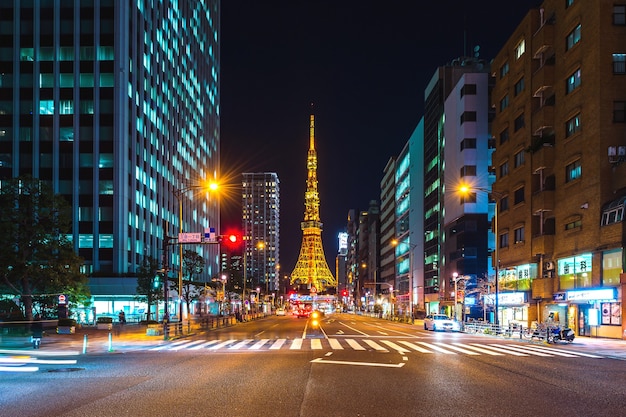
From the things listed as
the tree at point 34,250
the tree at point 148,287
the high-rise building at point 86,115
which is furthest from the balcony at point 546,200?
the high-rise building at point 86,115

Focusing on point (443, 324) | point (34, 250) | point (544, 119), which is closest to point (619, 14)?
point (544, 119)

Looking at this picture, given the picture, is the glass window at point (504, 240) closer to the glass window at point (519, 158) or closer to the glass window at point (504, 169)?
the glass window at point (504, 169)

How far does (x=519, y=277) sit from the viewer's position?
5791cm

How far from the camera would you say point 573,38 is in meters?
48.6

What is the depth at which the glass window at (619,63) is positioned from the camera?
43625 mm

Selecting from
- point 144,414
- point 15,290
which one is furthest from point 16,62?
point 144,414

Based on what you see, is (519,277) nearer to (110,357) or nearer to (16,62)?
(110,357)

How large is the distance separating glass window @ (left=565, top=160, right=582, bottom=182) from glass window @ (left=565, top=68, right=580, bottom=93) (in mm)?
5815

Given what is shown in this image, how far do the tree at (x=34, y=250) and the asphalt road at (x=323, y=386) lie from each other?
80.9 ft

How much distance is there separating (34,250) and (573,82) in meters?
45.1

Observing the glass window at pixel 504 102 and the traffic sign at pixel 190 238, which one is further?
the glass window at pixel 504 102

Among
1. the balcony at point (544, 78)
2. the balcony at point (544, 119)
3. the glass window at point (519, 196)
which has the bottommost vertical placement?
the glass window at point (519, 196)

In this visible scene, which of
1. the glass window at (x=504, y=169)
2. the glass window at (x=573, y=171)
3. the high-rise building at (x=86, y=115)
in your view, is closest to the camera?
the glass window at (x=573, y=171)

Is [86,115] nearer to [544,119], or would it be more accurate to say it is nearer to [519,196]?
[519,196]
